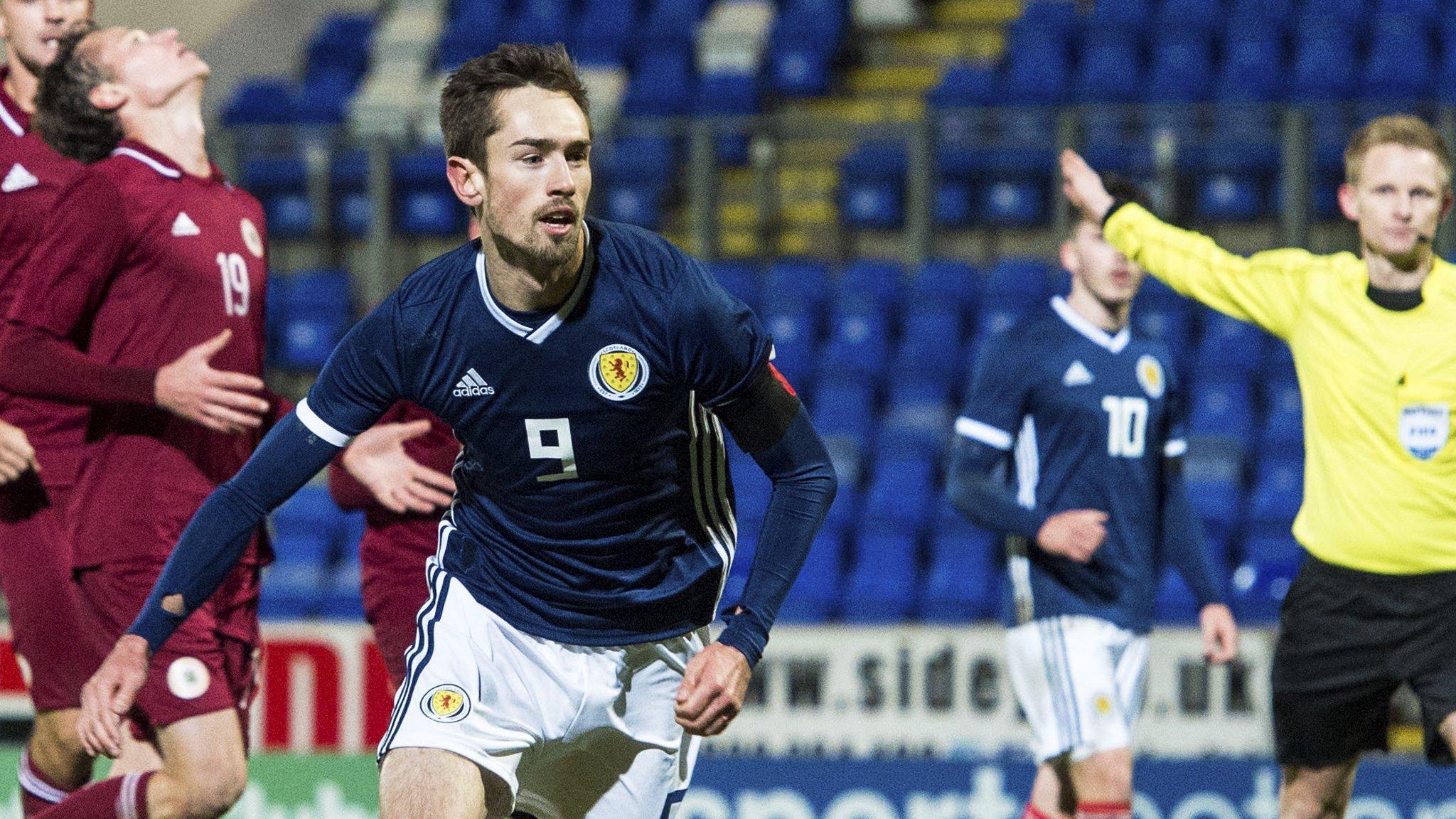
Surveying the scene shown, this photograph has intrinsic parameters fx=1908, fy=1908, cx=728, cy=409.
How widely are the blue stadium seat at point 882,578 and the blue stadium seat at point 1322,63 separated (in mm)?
3999

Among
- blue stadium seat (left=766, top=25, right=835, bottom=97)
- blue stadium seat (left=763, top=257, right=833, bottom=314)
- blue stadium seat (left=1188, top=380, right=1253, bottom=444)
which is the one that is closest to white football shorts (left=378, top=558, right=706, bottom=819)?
blue stadium seat (left=1188, top=380, right=1253, bottom=444)

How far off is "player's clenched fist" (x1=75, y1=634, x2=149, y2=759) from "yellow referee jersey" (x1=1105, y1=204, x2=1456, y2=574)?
9.53 feet

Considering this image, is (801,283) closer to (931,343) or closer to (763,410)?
(931,343)

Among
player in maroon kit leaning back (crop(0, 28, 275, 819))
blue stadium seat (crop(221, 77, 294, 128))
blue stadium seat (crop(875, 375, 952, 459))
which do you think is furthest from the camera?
blue stadium seat (crop(221, 77, 294, 128))

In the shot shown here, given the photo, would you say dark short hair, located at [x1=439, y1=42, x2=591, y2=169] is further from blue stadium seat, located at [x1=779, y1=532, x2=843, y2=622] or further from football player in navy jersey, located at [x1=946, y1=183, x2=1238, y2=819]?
blue stadium seat, located at [x1=779, y1=532, x2=843, y2=622]

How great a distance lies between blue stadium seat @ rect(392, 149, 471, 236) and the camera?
12.0m

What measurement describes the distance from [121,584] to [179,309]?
2.24 ft

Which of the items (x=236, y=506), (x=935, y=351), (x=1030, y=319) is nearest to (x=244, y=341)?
(x=236, y=506)

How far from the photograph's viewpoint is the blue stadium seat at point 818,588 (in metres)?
9.47

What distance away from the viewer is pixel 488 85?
138 inches

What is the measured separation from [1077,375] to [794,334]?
5022mm

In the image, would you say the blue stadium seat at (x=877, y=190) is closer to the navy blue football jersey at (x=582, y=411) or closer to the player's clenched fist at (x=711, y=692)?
the navy blue football jersey at (x=582, y=411)

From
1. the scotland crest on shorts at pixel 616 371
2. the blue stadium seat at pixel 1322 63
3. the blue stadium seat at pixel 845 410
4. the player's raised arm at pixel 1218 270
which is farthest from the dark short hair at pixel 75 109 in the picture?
the blue stadium seat at pixel 1322 63

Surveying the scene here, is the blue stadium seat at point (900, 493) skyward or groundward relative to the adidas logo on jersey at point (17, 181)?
groundward
